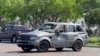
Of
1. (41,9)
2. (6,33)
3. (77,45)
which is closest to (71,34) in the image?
(77,45)

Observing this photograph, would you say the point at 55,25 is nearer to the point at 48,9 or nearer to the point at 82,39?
the point at 82,39

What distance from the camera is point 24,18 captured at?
141ft

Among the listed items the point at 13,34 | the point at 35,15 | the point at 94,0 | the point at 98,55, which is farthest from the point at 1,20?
the point at 98,55

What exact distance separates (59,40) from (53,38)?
508mm

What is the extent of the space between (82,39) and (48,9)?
57.5 ft

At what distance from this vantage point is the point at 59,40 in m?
22.8

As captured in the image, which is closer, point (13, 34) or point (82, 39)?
point (82, 39)

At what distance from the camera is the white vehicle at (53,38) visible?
2181 centimetres

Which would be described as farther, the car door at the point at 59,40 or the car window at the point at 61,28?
the car window at the point at 61,28

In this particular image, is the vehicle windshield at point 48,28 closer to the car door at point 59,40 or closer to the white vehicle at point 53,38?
the white vehicle at point 53,38

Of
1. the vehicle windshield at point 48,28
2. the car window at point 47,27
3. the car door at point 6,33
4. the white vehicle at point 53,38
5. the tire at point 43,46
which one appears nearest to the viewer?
the white vehicle at point 53,38

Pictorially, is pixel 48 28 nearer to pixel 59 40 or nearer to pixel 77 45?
pixel 59 40

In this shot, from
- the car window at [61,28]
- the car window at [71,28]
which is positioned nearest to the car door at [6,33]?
the car window at [71,28]

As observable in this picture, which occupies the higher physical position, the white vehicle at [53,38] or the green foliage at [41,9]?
the green foliage at [41,9]
